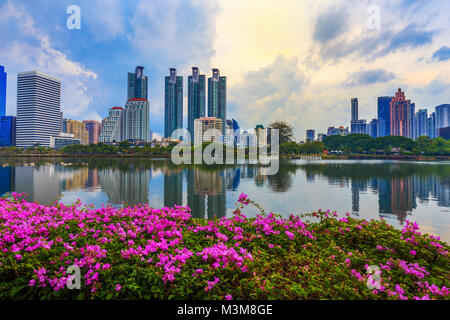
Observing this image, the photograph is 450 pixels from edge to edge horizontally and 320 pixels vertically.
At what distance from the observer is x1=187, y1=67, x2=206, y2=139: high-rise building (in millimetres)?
127750

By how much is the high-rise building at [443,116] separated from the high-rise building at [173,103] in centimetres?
17369

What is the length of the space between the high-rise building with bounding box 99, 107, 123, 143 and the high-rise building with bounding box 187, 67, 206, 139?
35.0 m

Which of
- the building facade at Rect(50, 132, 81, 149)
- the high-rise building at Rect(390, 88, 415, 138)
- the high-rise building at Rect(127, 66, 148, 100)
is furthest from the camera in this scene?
the high-rise building at Rect(390, 88, 415, 138)

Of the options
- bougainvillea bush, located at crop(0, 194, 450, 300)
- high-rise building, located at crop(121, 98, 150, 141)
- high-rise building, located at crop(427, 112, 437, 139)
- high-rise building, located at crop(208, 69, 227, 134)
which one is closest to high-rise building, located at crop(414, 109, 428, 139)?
high-rise building, located at crop(427, 112, 437, 139)

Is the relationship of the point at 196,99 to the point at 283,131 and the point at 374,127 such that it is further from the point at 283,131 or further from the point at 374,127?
the point at 374,127

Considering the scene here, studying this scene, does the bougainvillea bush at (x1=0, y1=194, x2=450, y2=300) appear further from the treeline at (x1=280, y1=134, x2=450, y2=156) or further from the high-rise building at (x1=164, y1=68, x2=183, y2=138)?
the high-rise building at (x1=164, y1=68, x2=183, y2=138)

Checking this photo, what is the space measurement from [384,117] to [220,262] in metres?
204

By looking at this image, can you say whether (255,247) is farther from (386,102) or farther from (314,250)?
(386,102)

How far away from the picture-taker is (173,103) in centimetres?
13188

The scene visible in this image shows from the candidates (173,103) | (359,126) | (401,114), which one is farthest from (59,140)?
(359,126)

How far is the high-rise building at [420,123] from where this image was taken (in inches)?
6836
